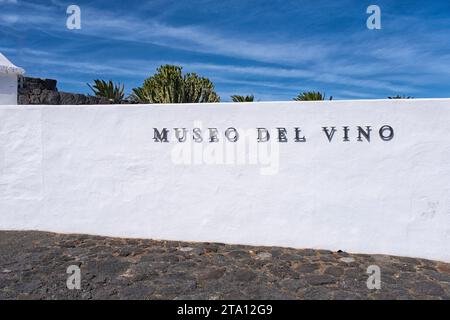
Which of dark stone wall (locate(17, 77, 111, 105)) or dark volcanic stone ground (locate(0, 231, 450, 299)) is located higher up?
dark stone wall (locate(17, 77, 111, 105))

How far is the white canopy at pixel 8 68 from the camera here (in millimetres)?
7902

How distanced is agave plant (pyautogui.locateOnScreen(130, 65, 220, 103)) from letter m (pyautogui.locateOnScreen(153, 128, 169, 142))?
9.07 meters

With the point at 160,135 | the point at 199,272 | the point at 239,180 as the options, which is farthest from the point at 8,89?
the point at 199,272

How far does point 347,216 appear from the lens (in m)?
5.33

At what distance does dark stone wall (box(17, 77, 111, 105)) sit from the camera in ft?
29.6

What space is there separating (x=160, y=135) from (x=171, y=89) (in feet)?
32.6

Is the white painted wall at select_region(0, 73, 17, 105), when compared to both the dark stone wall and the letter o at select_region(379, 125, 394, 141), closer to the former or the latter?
the dark stone wall

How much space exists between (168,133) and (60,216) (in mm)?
2427

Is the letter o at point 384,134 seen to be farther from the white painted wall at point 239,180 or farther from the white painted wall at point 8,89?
the white painted wall at point 8,89

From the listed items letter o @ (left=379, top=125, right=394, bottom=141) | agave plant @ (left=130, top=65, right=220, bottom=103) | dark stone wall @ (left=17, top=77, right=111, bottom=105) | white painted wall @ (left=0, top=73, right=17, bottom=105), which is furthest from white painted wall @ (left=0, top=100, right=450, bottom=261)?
agave plant @ (left=130, top=65, right=220, bottom=103)
